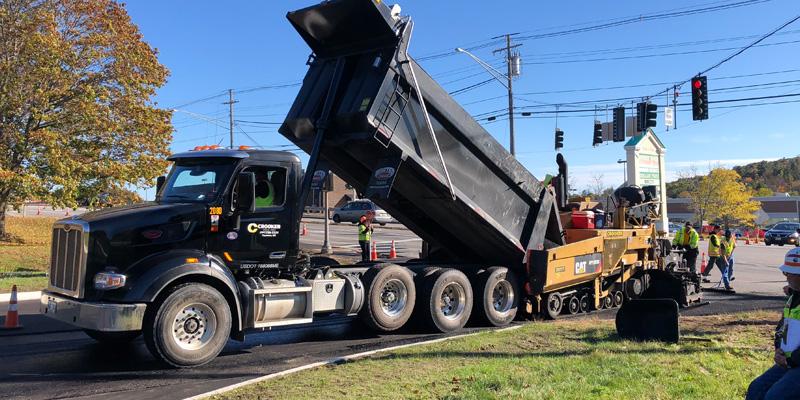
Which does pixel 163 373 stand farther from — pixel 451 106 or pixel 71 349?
pixel 451 106

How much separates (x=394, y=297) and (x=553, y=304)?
10.00ft

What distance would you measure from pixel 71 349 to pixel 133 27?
1652 cm

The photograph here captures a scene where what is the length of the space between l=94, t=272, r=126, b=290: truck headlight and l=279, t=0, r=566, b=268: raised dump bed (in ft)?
9.02

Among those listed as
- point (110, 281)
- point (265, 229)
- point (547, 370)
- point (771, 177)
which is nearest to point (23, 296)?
point (110, 281)

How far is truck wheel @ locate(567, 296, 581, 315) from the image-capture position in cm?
1033

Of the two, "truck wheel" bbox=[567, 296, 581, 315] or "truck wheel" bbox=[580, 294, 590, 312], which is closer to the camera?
"truck wheel" bbox=[567, 296, 581, 315]

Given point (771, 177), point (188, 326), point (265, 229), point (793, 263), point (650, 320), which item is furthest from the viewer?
point (771, 177)

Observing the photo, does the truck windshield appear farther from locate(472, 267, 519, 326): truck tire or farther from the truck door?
locate(472, 267, 519, 326): truck tire

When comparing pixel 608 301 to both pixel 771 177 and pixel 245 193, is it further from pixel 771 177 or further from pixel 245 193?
Result: pixel 771 177

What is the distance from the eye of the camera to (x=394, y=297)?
28.3 feet

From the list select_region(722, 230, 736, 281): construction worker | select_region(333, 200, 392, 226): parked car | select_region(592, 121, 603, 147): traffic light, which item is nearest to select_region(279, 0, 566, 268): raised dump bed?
select_region(722, 230, 736, 281): construction worker

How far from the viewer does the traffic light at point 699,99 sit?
18828 mm

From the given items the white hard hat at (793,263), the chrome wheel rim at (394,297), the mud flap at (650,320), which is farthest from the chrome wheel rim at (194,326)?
the white hard hat at (793,263)

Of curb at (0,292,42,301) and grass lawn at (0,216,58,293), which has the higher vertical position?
grass lawn at (0,216,58,293)
